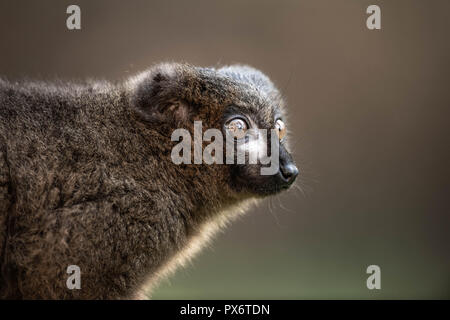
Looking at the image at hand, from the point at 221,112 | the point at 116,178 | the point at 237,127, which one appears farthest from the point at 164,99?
the point at 116,178

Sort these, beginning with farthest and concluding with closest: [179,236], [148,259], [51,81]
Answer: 1. [51,81]
2. [179,236]
3. [148,259]

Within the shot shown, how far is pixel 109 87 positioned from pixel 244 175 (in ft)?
3.70

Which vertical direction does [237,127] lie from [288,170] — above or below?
above

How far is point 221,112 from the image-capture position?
400cm

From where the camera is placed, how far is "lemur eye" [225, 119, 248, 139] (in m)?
3.92

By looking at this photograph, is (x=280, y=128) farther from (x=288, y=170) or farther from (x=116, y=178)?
(x=116, y=178)

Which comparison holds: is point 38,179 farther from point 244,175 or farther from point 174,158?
point 244,175

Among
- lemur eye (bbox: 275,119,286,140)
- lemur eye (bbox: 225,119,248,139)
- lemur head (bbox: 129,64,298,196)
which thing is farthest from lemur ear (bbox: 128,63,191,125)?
lemur eye (bbox: 275,119,286,140)

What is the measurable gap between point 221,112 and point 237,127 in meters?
0.16

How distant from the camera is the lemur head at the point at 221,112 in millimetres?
3975

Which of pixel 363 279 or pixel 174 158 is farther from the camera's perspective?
pixel 363 279

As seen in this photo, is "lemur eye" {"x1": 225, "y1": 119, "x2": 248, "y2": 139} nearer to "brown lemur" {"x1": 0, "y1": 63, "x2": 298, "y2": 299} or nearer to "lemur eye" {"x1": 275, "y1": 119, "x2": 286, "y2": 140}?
"brown lemur" {"x1": 0, "y1": 63, "x2": 298, "y2": 299}
